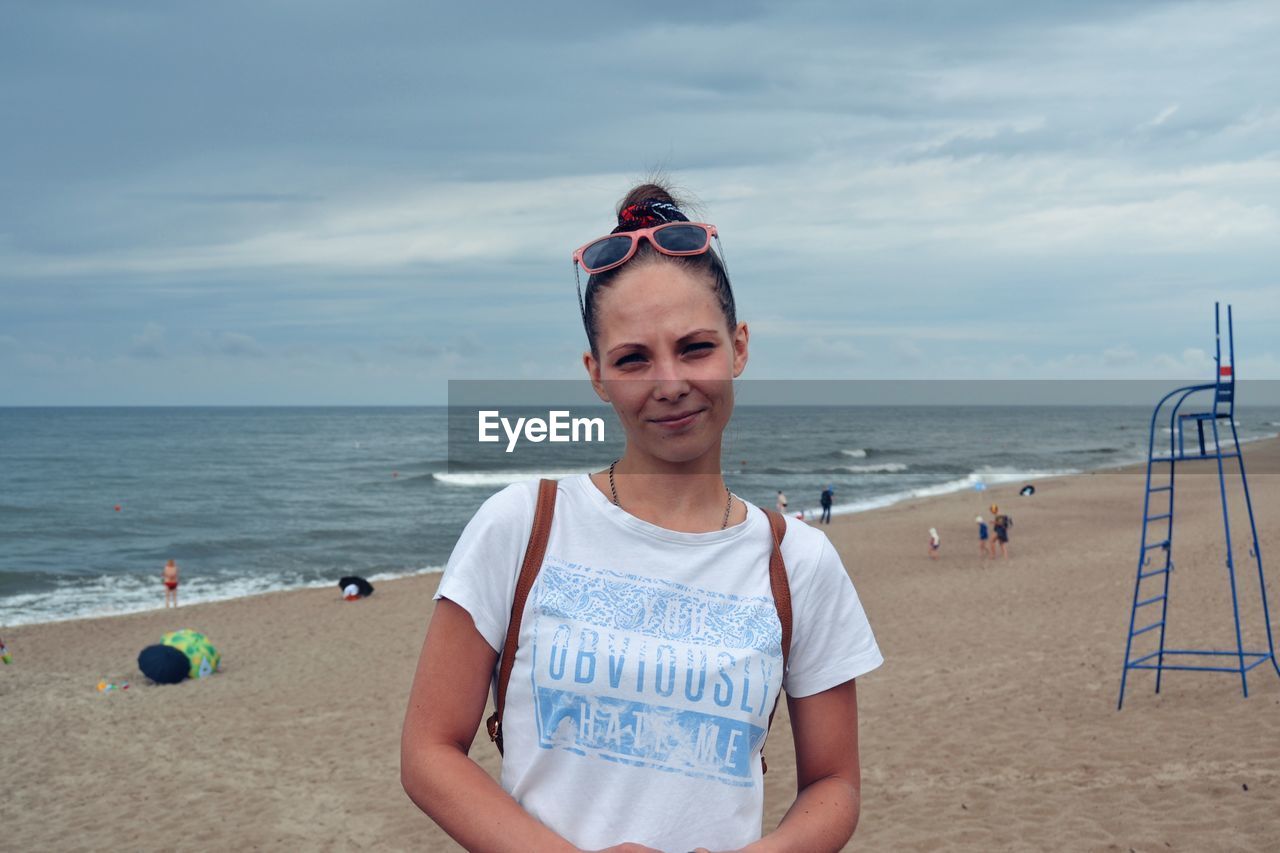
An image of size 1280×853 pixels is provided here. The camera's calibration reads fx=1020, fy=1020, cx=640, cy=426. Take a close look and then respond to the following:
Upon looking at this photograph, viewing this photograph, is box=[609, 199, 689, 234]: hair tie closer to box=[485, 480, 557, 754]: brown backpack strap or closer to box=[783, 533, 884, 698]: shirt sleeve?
box=[485, 480, 557, 754]: brown backpack strap

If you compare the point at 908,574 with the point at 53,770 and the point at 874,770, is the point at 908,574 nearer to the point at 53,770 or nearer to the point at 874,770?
the point at 874,770

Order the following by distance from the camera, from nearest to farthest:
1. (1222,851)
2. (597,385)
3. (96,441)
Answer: (597,385)
(1222,851)
(96,441)

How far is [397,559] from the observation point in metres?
28.8

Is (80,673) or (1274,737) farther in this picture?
(80,673)

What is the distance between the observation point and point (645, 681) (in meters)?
1.58

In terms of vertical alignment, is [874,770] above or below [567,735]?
below

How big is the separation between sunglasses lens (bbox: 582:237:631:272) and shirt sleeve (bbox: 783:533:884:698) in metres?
0.60

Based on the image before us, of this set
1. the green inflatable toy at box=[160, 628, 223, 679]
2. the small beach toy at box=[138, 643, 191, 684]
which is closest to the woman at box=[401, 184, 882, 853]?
the small beach toy at box=[138, 643, 191, 684]

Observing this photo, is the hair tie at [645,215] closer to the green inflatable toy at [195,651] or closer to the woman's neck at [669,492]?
the woman's neck at [669,492]

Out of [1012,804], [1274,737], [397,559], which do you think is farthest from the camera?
[397,559]

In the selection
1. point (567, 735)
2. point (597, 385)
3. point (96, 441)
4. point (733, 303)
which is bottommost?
point (96, 441)

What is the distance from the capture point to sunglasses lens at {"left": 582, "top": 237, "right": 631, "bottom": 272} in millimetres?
1761

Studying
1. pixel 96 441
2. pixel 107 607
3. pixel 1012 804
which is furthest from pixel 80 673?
pixel 96 441

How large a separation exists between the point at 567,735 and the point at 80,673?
1660 cm
